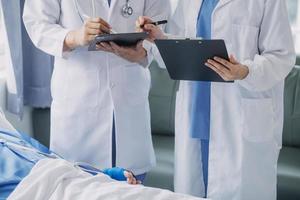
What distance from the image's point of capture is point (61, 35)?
5.35 feet

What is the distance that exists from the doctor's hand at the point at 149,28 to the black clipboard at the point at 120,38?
0.20 feet

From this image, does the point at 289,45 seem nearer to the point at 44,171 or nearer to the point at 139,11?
the point at 139,11

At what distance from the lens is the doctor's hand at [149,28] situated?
1605 millimetres

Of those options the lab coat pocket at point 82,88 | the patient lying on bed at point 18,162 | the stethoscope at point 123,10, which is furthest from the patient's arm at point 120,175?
the stethoscope at point 123,10

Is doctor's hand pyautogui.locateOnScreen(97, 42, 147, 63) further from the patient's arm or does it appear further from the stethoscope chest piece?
the patient's arm

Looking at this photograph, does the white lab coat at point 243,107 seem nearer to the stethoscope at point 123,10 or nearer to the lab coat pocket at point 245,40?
the lab coat pocket at point 245,40

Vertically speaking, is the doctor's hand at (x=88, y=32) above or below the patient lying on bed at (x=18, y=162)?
above

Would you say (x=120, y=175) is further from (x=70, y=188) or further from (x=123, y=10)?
(x=123, y=10)

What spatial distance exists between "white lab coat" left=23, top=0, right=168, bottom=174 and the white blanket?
0.39 metres

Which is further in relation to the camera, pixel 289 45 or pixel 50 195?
pixel 289 45

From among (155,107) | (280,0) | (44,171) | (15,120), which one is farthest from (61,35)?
(155,107)

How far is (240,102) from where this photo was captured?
1651mm

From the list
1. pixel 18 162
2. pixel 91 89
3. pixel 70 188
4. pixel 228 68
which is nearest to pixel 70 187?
pixel 70 188

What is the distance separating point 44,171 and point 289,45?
0.90 m
